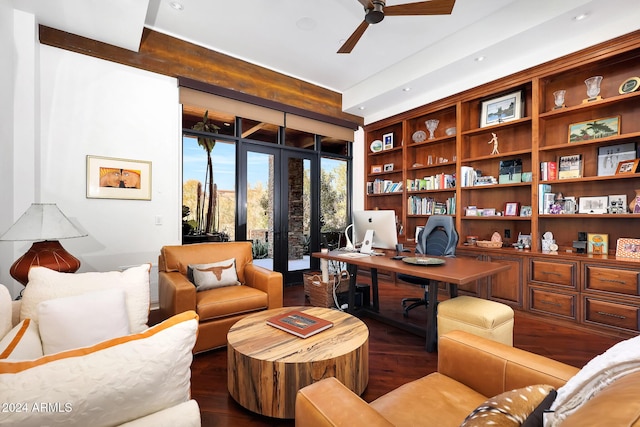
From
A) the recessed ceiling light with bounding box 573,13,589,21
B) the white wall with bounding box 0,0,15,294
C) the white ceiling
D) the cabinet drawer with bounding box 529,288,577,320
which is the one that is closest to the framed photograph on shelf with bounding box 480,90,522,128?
the white ceiling

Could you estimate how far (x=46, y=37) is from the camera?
9.76 feet

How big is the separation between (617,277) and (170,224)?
15.5 ft

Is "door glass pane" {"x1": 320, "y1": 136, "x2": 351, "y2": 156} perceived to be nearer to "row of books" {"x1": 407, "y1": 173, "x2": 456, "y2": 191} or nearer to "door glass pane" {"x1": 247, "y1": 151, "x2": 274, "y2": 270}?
"door glass pane" {"x1": 247, "y1": 151, "x2": 274, "y2": 270}

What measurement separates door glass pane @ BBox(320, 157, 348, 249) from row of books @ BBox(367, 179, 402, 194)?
49 cm

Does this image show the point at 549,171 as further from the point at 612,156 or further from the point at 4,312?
the point at 4,312

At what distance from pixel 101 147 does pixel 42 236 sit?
57.6 inches

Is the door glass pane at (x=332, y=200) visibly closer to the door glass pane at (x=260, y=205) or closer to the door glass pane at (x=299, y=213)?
the door glass pane at (x=299, y=213)

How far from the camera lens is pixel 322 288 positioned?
11.5 ft

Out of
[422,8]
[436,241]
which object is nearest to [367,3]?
[422,8]

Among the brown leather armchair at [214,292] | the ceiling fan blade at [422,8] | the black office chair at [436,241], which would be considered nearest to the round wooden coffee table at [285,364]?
the brown leather armchair at [214,292]

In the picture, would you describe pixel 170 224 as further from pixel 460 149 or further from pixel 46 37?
pixel 460 149

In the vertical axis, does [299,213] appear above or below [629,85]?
below

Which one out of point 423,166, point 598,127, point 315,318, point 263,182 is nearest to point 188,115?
point 263,182

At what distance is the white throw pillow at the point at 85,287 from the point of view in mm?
1477
